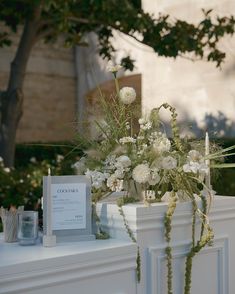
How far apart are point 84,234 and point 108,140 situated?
0.48m

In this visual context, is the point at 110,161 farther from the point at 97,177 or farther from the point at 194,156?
the point at 194,156

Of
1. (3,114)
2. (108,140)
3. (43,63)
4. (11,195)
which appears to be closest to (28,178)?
(11,195)

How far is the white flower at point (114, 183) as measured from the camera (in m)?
2.57

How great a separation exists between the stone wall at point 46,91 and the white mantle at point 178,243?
25.3 ft

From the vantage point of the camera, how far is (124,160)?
8.36 feet

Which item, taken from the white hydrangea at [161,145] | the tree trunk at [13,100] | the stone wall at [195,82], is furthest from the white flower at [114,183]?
the stone wall at [195,82]

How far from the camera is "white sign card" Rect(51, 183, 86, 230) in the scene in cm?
239

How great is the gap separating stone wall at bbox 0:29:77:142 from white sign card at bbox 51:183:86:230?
8040 millimetres

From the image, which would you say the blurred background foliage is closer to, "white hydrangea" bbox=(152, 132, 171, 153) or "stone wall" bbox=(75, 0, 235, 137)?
"stone wall" bbox=(75, 0, 235, 137)

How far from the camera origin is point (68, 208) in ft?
7.92

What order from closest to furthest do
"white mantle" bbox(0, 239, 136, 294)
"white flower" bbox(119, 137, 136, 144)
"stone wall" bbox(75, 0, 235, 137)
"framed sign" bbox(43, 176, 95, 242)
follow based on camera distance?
"white mantle" bbox(0, 239, 136, 294) → "framed sign" bbox(43, 176, 95, 242) → "white flower" bbox(119, 137, 136, 144) → "stone wall" bbox(75, 0, 235, 137)

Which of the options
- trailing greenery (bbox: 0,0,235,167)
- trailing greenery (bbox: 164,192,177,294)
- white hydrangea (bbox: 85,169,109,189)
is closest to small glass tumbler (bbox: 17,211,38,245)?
white hydrangea (bbox: 85,169,109,189)

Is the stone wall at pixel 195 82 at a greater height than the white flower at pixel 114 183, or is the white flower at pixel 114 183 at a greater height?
the stone wall at pixel 195 82

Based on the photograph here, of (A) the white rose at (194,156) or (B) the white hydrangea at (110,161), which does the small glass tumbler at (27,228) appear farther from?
(A) the white rose at (194,156)
